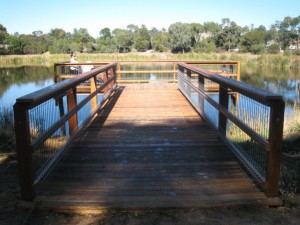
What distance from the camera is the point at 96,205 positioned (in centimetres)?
291

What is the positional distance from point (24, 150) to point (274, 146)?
2.14m

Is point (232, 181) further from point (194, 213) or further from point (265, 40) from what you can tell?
point (265, 40)

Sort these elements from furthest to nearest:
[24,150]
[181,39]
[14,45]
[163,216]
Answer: [14,45] < [181,39] < [24,150] < [163,216]

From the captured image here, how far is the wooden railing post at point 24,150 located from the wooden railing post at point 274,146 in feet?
6.77

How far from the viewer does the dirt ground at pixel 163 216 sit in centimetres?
271

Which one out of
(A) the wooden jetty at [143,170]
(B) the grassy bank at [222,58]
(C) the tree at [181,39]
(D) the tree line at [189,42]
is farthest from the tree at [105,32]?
(A) the wooden jetty at [143,170]

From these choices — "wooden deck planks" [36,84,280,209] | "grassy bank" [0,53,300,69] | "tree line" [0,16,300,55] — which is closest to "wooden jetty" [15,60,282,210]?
"wooden deck planks" [36,84,280,209]

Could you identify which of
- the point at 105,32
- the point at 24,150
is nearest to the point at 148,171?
the point at 24,150

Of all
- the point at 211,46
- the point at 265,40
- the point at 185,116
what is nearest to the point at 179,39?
the point at 211,46

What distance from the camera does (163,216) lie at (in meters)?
2.79

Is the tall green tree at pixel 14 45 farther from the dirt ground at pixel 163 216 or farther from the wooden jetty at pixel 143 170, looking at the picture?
the dirt ground at pixel 163 216

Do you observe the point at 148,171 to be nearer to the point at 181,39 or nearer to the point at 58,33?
the point at 181,39

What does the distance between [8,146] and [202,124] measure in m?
3.41

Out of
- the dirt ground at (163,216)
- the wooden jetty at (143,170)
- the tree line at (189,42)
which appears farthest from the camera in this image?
the tree line at (189,42)
